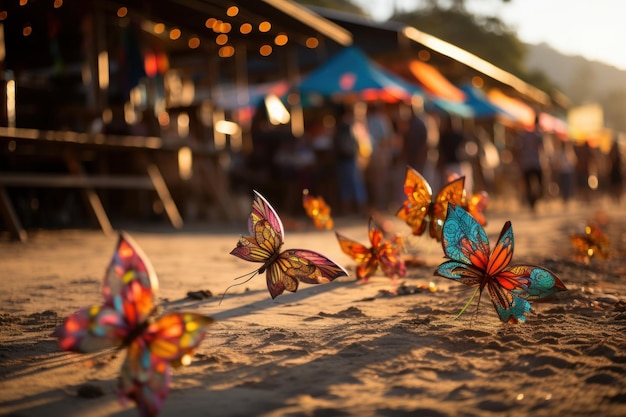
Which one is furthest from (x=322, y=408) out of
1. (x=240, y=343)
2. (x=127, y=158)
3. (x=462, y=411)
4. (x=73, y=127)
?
(x=127, y=158)

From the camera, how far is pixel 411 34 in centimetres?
1563

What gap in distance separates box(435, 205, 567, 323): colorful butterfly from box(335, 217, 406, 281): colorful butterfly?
98 centimetres

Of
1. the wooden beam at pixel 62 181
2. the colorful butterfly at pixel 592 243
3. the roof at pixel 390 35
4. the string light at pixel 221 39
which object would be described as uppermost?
the roof at pixel 390 35

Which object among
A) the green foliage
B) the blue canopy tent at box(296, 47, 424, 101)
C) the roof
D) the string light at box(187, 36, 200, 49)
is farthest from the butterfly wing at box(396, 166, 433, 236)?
the green foliage

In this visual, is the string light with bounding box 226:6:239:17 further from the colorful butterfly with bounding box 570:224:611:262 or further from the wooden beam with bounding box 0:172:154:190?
the colorful butterfly with bounding box 570:224:611:262

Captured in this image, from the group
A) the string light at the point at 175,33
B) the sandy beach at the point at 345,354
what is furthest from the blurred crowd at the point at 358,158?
the sandy beach at the point at 345,354

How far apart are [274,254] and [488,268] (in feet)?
2.89

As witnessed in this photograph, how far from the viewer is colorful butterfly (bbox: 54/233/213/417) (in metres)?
1.80

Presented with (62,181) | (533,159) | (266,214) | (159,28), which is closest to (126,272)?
(266,214)

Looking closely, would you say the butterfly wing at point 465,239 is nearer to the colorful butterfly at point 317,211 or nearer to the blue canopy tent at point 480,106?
the colorful butterfly at point 317,211

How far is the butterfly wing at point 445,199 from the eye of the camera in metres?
3.66

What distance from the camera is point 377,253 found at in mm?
3830

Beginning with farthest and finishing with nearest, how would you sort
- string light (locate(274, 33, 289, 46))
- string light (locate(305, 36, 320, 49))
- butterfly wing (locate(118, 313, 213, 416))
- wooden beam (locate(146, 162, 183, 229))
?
string light (locate(305, 36, 320, 49)), string light (locate(274, 33, 289, 46)), wooden beam (locate(146, 162, 183, 229)), butterfly wing (locate(118, 313, 213, 416))

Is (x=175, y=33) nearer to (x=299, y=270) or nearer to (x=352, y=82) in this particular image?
(x=352, y=82)
